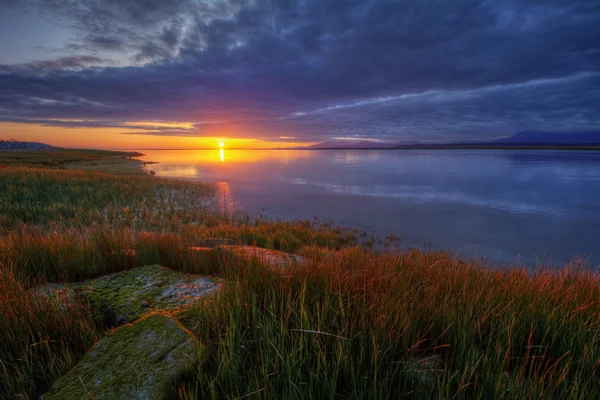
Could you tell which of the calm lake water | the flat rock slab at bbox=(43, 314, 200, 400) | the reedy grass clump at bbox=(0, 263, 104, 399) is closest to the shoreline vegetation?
the reedy grass clump at bbox=(0, 263, 104, 399)

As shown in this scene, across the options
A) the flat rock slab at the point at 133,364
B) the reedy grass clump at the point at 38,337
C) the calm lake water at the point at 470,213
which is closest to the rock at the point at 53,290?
the reedy grass clump at the point at 38,337

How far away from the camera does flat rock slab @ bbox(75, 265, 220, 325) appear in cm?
305

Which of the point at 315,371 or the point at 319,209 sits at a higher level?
the point at 315,371

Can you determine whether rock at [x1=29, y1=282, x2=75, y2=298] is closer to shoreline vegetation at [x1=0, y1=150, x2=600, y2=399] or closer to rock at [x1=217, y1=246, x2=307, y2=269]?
shoreline vegetation at [x1=0, y1=150, x2=600, y2=399]

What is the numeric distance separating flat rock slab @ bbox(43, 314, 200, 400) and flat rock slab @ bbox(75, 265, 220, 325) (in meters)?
0.63

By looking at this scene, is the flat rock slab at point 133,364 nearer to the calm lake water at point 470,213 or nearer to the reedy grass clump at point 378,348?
the reedy grass clump at point 378,348

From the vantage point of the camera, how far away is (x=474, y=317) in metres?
2.80

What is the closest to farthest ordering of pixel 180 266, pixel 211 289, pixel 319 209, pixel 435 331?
1. pixel 435 331
2. pixel 211 289
3. pixel 180 266
4. pixel 319 209

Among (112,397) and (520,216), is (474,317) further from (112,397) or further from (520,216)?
(520,216)

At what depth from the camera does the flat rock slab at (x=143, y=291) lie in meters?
3.05

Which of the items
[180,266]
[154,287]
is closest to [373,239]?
[180,266]

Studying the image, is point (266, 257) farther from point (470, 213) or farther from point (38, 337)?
point (470, 213)

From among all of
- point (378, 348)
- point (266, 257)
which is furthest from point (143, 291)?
point (378, 348)

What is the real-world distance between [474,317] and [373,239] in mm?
11462
